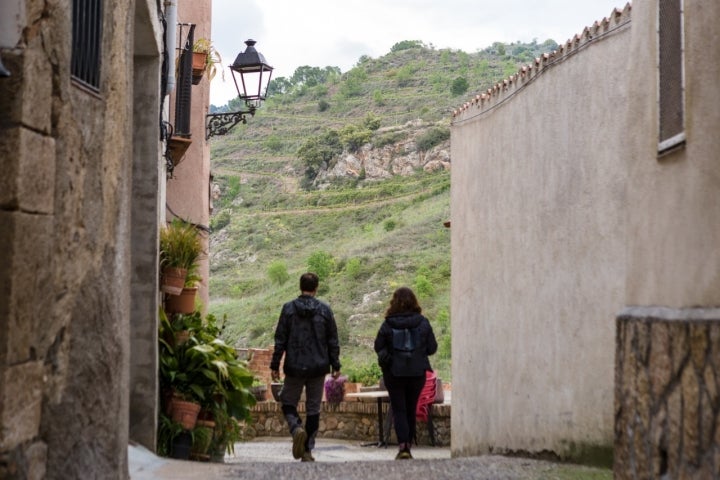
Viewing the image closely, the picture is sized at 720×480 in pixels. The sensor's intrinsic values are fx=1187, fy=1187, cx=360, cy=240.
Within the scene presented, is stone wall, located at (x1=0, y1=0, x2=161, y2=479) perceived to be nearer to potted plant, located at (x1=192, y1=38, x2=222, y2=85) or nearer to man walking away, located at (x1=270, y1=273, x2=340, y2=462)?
man walking away, located at (x1=270, y1=273, x2=340, y2=462)

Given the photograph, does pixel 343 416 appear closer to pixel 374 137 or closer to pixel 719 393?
pixel 719 393

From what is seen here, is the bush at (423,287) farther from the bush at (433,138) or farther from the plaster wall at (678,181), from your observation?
the plaster wall at (678,181)

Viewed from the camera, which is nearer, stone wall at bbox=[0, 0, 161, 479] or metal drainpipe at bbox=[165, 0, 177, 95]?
stone wall at bbox=[0, 0, 161, 479]

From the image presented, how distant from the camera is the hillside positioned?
157 ft

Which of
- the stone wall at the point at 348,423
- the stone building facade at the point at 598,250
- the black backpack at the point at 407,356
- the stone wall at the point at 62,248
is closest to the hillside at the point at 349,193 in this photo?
the stone wall at the point at 348,423

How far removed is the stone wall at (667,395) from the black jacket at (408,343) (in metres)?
3.87

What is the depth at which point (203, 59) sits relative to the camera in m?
13.6

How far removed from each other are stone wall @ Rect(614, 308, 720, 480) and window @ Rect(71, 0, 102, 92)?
3003mm

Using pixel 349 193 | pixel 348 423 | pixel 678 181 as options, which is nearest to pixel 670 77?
pixel 678 181

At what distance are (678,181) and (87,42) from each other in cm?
293

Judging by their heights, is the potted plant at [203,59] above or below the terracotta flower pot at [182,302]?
above

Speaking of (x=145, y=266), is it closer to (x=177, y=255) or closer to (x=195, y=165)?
(x=177, y=255)

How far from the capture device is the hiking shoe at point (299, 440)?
10375mm

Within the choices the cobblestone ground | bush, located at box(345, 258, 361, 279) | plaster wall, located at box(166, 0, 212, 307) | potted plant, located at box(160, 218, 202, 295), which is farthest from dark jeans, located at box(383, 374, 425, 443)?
bush, located at box(345, 258, 361, 279)
